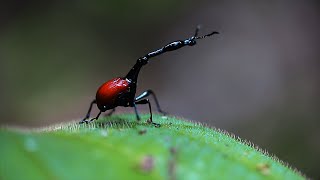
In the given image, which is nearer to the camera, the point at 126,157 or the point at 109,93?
the point at 126,157

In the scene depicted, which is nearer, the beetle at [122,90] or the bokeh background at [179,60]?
the beetle at [122,90]

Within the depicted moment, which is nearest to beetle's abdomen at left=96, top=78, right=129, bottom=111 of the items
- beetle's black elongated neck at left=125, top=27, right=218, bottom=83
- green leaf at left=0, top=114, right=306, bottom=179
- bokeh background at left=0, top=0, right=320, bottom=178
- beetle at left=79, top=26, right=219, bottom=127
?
beetle at left=79, top=26, right=219, bottom=127

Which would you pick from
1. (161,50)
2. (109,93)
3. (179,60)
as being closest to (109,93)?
(109,93)

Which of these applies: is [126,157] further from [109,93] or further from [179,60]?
[179,60]

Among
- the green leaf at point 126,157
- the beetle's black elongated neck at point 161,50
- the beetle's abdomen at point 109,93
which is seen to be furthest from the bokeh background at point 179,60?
the green leaf at point 126,157

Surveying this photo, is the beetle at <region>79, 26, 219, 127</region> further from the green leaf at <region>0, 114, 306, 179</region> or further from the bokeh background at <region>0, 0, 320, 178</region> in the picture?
the bokeh background at <region>0, 0, 320, 178</region>

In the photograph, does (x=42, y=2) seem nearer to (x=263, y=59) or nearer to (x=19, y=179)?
(x=263, y=59)

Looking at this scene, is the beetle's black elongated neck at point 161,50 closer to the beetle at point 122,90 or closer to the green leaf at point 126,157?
the beetle at point 122,90
